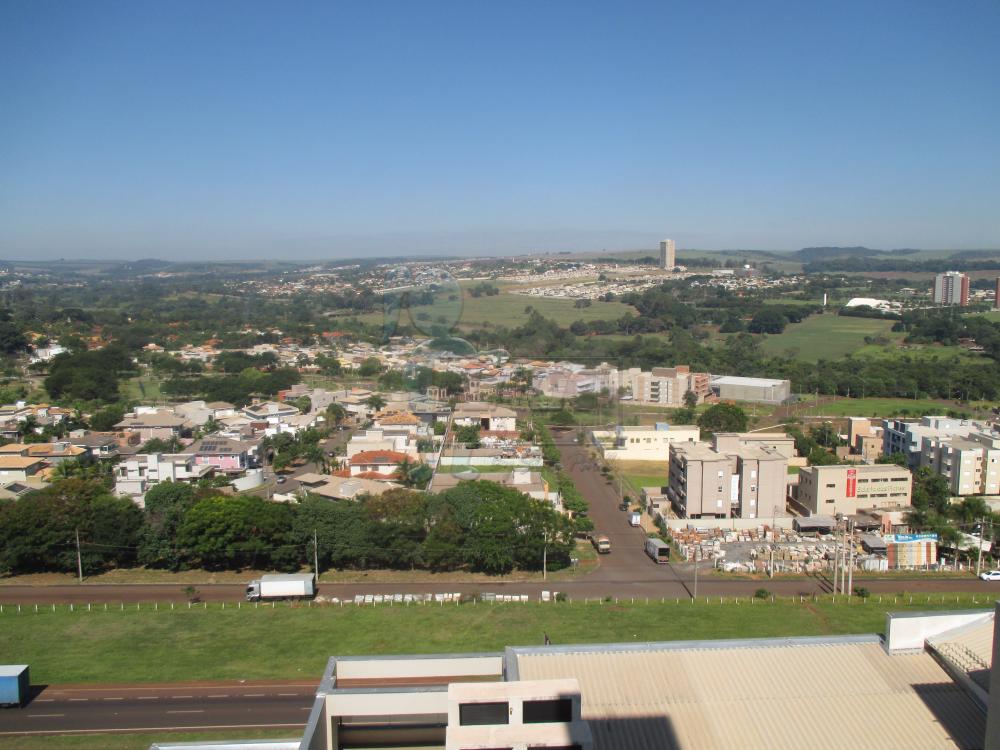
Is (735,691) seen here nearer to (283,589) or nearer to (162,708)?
(162,708)

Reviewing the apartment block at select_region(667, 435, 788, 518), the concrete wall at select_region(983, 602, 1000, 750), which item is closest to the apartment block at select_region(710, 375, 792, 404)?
the apartment block at select_region(667, 435, 788, 518)

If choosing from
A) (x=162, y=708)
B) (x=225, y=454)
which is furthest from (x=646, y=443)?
(x=162, y=708)

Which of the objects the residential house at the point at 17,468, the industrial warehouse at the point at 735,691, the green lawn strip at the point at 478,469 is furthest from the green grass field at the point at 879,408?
the residential house at the point at 17,468

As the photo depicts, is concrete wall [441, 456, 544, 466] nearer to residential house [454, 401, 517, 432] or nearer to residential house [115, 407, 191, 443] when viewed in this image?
residential house [454, 401, 517, 432]

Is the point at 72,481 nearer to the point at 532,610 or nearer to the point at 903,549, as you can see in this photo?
the point at 532,610

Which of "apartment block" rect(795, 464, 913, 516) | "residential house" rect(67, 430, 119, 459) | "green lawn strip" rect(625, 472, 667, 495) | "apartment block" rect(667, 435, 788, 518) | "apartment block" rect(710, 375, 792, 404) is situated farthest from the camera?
"apartment block" rect(710, 375, 792, 404)
